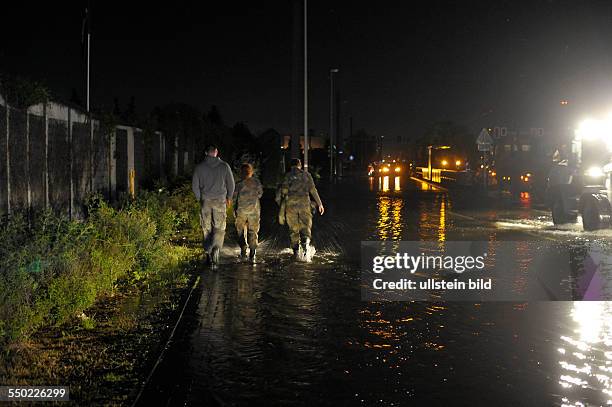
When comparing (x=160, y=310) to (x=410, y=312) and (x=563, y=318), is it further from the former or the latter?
(x=563, y=318)

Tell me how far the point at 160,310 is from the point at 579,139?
1476 centimetres

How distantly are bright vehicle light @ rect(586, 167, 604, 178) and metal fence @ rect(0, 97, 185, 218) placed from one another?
34.7ft

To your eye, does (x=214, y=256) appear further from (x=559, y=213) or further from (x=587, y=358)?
(x=559, y=213)

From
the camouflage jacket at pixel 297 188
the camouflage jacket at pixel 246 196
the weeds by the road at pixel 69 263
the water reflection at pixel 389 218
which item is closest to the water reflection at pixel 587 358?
the weeds by the road at pixel 69 263

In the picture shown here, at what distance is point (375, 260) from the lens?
48.8 feet

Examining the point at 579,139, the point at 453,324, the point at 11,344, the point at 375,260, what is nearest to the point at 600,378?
the point at 453,324

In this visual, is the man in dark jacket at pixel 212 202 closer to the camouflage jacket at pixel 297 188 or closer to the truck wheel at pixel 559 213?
the camouflage jacket at pixel 297 188

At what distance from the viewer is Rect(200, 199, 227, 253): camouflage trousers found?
1360 cm

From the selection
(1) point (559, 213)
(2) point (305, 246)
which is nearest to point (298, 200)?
(2) point (305, 246)

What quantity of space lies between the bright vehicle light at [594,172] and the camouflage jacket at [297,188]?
Answer: 28.7 ft

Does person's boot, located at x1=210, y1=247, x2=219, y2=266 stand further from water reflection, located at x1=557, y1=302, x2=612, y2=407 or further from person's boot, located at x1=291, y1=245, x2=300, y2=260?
water reflection, located at x1=557, y1=302, x2=612, y2=407

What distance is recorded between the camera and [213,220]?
13617mm

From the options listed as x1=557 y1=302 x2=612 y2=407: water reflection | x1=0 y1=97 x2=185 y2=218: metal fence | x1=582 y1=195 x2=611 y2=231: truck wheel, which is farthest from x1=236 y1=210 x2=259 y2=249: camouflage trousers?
x1=582 y1=195 x2=611 y2=231: truck wheel

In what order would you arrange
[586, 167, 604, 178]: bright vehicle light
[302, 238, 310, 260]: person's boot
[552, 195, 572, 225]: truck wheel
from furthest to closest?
[552, 195, 572, 225]: truck wheel < [586, 167, 604, 178]: bright vehicle light < [302, 238, 310, 260]: person's boot
